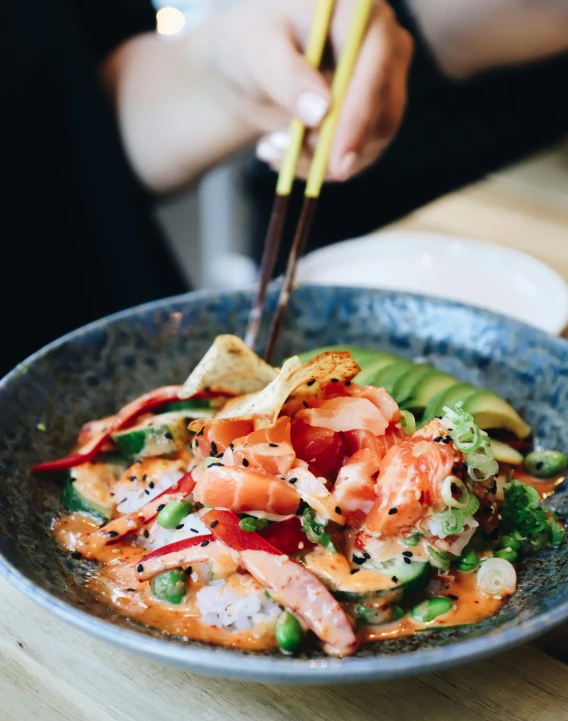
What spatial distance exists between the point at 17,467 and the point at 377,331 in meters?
1.12

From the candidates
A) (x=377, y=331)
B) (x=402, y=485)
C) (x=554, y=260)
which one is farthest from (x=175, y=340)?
(x=554, y=260)

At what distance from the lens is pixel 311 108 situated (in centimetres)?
204

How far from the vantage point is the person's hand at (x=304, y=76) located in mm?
2148

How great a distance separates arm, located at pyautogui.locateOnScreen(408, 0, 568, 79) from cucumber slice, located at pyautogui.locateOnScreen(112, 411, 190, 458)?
10.3ft

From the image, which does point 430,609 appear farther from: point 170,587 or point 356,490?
point 170,587

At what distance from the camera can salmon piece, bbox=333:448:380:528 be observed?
136cm

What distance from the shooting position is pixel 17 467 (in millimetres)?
1634

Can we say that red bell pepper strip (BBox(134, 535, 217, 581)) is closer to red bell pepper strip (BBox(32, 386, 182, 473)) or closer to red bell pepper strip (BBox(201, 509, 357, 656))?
red bell pepper strip (BBox(201, 509, 357, 656))

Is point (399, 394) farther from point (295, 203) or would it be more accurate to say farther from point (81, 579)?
point (295, 203)

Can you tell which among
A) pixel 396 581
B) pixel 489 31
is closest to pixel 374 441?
pixel 396 581

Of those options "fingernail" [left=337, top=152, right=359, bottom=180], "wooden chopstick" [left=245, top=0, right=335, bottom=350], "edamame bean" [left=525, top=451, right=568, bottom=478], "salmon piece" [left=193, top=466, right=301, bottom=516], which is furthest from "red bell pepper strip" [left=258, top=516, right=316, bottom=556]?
"fingernail" [left=337, top=152, right=359, bottom=180]

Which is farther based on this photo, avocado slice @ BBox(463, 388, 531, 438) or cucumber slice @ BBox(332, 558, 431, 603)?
avocado slice @ BBox(463, 388, 531, 438)

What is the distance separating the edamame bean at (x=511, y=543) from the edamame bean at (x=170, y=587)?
0.66m

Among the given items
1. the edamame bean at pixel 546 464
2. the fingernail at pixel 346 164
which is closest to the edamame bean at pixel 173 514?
the edamame bean at pixel 546 464
